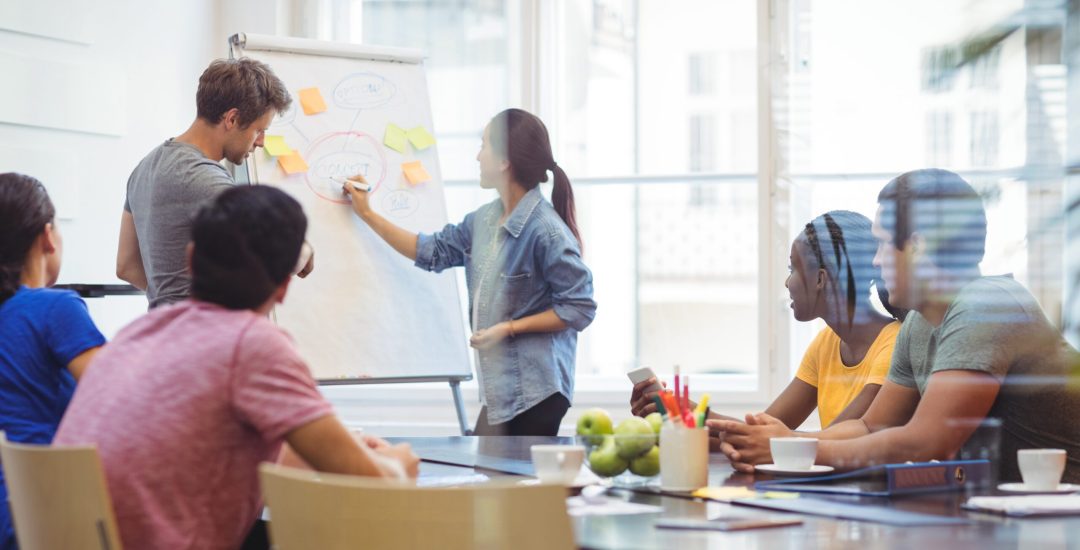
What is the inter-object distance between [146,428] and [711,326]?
9.95 feet

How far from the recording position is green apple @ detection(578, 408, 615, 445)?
180 cm

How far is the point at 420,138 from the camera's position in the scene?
389 cm

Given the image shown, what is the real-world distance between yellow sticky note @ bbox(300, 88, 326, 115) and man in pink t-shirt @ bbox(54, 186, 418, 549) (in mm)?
2325

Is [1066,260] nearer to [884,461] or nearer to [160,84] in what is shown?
[884,461]

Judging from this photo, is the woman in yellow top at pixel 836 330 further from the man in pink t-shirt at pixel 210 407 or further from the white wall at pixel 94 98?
the white wall at pixel 94 98

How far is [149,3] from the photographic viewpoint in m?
4.08

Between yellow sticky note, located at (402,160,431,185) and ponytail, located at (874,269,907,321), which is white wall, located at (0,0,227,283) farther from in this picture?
ponytail, located at (874,269,907,321)

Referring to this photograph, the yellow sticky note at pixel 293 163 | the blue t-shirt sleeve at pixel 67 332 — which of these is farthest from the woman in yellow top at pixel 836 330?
the yellow sticky note at pixel 293 163

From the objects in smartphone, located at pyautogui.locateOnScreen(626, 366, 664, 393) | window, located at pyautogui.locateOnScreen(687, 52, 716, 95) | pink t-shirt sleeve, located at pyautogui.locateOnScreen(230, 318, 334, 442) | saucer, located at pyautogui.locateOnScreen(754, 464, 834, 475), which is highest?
window, located at pyautogui.locateOnScreen(687, 52, 716, 95)

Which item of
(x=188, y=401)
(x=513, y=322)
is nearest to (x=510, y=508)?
(x=188, y=401)

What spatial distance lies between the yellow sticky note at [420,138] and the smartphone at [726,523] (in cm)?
259

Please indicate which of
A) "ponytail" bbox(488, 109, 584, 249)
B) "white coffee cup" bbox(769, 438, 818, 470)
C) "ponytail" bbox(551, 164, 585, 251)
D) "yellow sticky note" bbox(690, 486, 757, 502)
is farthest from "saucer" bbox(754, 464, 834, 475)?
"ponytail" bbox(551, 164, 585, 251)

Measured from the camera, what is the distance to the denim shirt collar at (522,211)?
3418 mm

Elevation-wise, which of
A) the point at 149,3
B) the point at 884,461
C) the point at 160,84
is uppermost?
the point at 149,3
